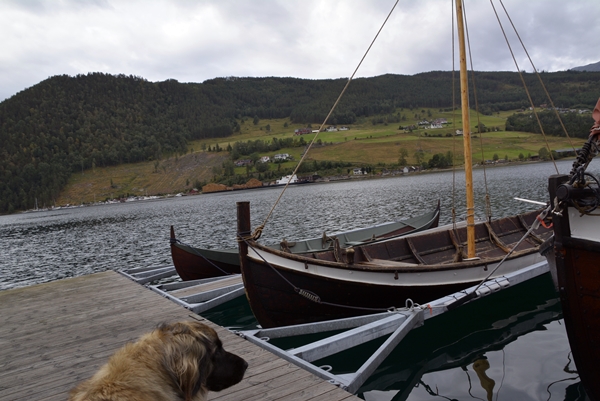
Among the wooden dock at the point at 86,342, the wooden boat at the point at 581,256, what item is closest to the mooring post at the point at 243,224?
the wooden dock at the point at 86,342

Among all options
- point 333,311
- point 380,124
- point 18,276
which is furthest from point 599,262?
point 380,124

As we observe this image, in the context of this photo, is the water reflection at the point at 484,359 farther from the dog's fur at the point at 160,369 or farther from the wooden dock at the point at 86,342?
the dog's fur at the point at 160,369

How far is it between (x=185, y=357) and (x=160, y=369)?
0.49 ft

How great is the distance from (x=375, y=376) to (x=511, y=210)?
87.3 ft

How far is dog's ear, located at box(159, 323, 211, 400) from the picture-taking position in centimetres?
227

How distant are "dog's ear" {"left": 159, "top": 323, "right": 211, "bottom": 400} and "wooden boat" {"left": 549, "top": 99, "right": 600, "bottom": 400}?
14.2 ft

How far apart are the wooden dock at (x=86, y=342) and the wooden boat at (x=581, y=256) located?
292cm

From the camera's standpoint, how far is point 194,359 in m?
2.37

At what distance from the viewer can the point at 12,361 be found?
577 centimetres

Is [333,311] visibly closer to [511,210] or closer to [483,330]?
[483,330]

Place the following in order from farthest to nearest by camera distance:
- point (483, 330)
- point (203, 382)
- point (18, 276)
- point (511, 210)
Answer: point (511, 210) → point (18, 276) → point (483, 330) → point (203, 382)

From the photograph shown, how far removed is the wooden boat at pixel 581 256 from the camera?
4543 mm

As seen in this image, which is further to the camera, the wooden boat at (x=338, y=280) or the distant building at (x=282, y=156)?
the distant building at (x=282, y=156)

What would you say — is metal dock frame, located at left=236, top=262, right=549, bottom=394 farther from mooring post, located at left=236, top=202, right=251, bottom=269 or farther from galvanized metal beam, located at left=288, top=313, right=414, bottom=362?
mooring post, located at left=236, top=202, right=251, bottom=269
